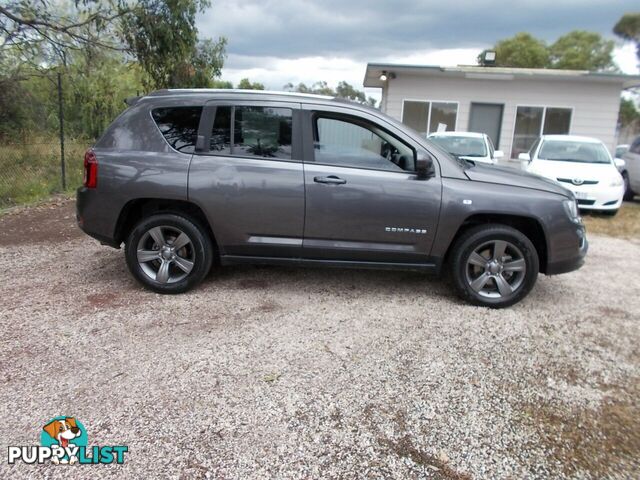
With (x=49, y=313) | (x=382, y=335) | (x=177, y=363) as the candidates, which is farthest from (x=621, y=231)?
(x=49, y=313)

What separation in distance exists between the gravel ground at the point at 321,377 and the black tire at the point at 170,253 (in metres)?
0.15

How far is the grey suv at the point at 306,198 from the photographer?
13.1 ft

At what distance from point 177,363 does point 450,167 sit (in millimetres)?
2742

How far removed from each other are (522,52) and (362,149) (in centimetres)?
4299

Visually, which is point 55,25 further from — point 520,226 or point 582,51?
point 582,51

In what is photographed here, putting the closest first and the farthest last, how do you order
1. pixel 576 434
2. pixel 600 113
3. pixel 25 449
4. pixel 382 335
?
1. pixel 25 449
2. pixel 576 434
3. pixel 382 335
4. pixel 600 113

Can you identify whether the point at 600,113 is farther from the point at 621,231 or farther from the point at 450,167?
the point at 450,167

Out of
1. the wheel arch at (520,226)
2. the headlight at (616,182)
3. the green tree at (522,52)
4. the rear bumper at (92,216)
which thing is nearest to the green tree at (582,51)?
the green tree at (522,52)

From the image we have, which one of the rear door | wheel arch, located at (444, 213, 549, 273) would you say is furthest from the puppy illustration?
wheel arch, located at (444, 213, 549, 273)

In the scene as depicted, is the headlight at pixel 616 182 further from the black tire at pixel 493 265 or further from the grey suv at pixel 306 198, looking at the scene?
the black tire at pixel 493 265

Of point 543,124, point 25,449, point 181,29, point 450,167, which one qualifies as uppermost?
point 181,29

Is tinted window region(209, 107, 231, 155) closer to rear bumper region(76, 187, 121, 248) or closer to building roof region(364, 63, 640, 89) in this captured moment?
rear bumper region(76, 187, 121, 248)

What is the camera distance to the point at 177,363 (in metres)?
3.12

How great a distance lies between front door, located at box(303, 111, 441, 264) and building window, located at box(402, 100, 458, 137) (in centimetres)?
1030
